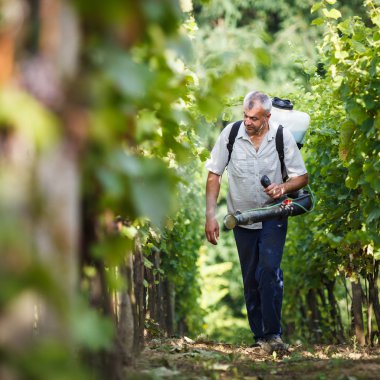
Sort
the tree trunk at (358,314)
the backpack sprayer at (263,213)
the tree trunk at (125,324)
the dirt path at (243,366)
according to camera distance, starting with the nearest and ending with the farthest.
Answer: the tree trunk at (125,324) → the dirt path at (243,366) → the backpack sprayer at (263,213) → the tree trunk at (358,314)

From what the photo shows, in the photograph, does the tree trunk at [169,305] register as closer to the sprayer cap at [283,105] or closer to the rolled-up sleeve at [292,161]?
the sprayer cap at [283,105]

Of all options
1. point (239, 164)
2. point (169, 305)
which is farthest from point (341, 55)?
point (169, 305)

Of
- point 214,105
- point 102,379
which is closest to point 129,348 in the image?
point 102,379

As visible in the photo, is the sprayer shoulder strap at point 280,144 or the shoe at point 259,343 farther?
the sprayer shoulder strap at point 280,144

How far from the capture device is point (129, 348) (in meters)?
4.01

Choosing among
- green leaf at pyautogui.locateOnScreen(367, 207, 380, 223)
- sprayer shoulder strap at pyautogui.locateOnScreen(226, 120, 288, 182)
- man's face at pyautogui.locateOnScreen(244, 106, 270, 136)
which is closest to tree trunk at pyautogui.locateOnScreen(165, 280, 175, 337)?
sprayer shoulder strap at pyautogui.locateOnScreen(226, 120, 288, 182)

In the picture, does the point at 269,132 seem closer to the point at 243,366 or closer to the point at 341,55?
the point at 341,55

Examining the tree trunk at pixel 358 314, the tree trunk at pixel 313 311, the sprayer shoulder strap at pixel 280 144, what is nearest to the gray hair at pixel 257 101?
the sprayer shoulder strap at pixel 280 144

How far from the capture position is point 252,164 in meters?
6.64

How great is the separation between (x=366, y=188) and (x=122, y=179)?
356cm

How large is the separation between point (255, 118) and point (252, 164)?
365 mm

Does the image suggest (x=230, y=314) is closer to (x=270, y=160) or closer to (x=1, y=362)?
(x=270, y=160)

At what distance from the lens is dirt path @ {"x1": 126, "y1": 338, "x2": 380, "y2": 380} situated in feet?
13.6

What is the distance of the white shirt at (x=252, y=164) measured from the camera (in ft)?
21.6
